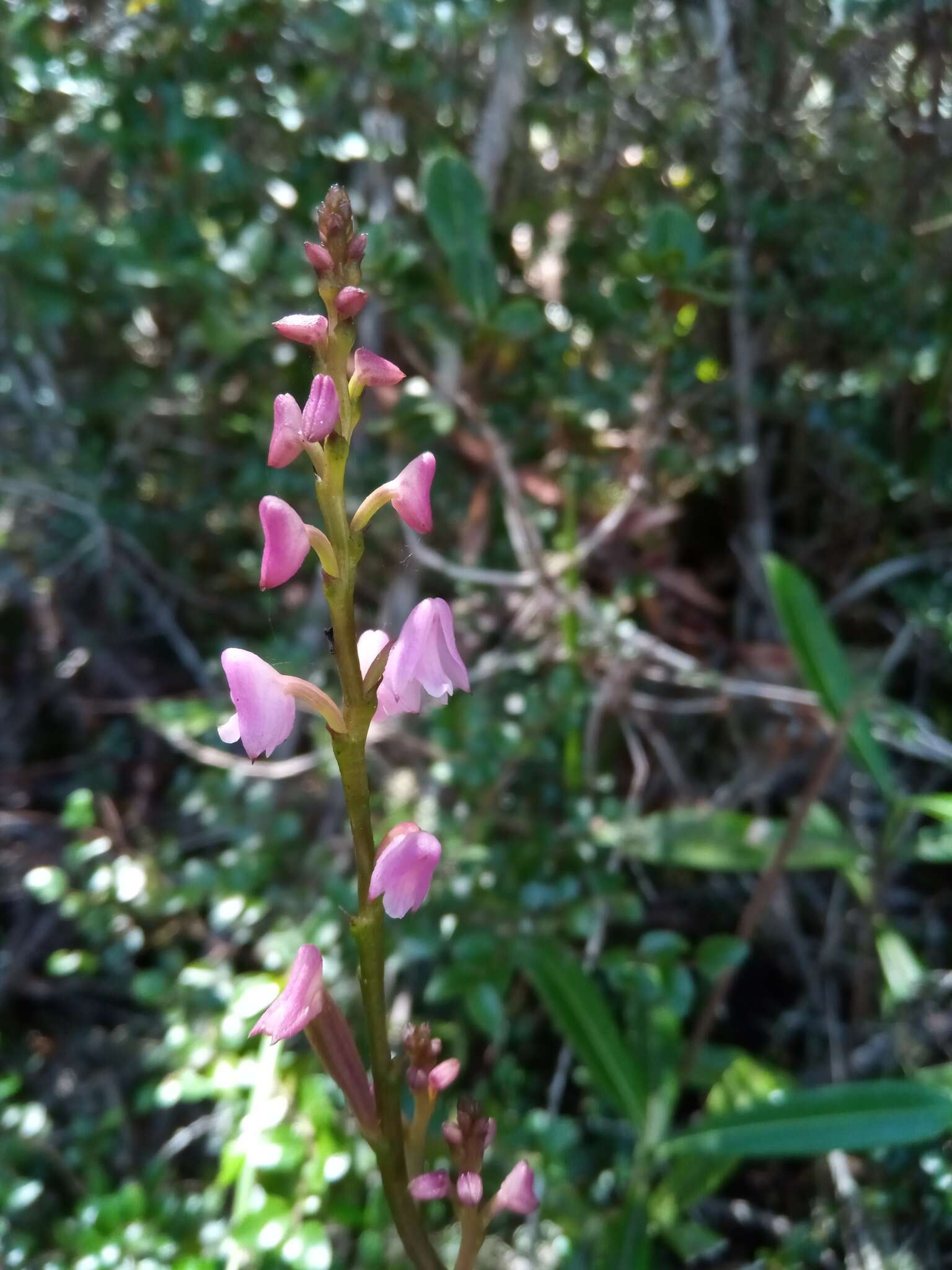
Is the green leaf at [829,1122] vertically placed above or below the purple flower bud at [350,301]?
below

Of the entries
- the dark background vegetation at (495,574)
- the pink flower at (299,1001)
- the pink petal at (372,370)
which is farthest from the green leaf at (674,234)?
the pink flower at (299,1001)

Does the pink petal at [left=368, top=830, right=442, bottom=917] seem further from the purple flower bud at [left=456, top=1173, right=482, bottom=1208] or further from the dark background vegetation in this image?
the dark background vegetation

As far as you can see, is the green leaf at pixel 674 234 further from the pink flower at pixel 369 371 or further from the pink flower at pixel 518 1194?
the pink flower at pixel 518 1194

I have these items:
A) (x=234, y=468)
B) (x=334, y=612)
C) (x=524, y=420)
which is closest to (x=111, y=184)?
(x=234, y=468)

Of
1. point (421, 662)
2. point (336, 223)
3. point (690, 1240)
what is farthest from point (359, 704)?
point (690, 1240)

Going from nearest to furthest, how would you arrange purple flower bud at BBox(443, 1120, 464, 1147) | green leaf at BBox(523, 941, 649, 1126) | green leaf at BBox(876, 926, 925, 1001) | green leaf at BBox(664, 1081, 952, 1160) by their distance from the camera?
purple flower bud at BBox(443, 1120, 464, 1147) → green leaf at BBox(664, 1081, 952, 1160) → green leaf at BBox(523, 941, 649, 1126) → green leaf at BBox(876, 926, 925, 1001)

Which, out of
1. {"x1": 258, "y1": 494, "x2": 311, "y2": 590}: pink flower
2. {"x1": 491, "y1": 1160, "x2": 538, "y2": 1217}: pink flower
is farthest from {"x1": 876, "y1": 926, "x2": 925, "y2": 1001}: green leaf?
{"x1": 258, "y1": 494, "x2": 311, "y2": 590}: pink flower

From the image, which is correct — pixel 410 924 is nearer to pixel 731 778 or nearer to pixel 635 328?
pixel 731 778

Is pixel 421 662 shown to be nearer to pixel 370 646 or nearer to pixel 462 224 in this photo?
pixel 370 646
